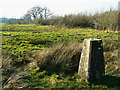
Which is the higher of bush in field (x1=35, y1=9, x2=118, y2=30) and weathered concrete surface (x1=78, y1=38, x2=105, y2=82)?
bush in field (x1=35, y1=9, x2=118, y2=30)

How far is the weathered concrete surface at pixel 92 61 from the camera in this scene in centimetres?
336

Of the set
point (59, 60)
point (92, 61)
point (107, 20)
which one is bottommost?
point (59, 60)

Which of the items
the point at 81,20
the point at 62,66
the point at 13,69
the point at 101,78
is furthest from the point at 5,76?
the point at 81,20

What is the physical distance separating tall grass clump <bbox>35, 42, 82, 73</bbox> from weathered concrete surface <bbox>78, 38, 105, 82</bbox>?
0.64 m

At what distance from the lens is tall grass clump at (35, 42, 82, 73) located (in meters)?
4.05

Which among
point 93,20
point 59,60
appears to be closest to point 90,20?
point 93,20

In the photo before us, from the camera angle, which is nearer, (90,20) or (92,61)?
(92,61)

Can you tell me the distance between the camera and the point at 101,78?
3564mm

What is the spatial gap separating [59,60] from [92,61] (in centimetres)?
115

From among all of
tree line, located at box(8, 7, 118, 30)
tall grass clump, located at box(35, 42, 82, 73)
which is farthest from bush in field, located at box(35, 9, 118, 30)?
tall grass clump, located at box(35, 42, 82, 73)

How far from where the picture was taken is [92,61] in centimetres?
337

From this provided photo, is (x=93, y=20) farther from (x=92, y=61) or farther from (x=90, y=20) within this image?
(x=92, y=61)

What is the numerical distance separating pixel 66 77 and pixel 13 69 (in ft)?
5.54

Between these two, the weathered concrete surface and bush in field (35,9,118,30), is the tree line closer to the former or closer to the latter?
bush in field (35,9,118,30)
